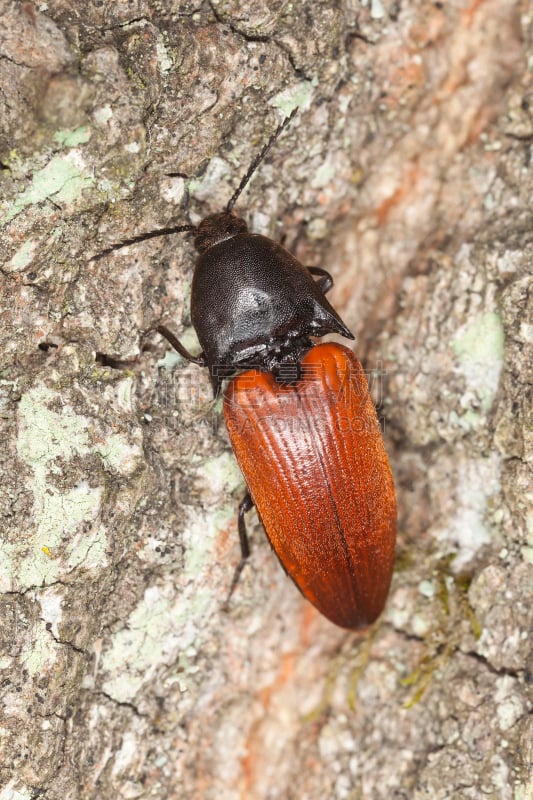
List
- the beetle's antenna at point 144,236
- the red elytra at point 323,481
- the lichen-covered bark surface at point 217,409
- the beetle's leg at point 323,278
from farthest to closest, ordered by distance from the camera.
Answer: the beetle's leg at point 323,278
the red elytra at point 323,481
the beetle's antenna at point 144,236
the lichen-covered bark surface at point 217,409

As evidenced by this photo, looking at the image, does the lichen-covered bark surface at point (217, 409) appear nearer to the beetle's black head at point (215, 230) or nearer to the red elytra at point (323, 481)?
the beetle's black head at point (215, 230)

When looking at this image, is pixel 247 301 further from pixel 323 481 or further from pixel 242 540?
pixel 242 540

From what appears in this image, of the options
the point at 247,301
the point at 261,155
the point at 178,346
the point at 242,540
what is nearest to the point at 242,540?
the point at 242,540

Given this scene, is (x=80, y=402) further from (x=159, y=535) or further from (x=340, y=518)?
(x=340, y=518)

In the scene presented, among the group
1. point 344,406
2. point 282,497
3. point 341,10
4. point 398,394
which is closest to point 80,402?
point 282,497

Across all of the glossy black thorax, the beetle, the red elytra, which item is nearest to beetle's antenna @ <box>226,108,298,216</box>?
the beetle

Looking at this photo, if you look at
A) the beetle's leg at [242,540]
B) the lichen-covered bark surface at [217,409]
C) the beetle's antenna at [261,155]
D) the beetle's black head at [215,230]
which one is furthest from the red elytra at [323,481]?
the beetle's antenna at [261,155]

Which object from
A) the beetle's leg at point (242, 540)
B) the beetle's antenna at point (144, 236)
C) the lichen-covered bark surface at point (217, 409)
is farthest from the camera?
the beetle's leg at point (242, 540)
